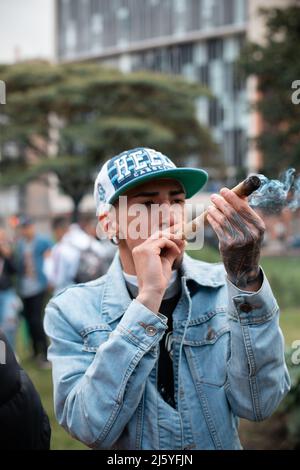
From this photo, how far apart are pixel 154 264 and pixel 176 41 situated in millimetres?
41101

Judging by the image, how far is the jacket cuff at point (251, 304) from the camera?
4.92ft

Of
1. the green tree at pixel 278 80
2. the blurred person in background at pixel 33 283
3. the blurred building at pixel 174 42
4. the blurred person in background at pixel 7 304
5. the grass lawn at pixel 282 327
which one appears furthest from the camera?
the blurred building at pixel 174 42

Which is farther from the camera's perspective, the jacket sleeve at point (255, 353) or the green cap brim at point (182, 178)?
the green cap brim at point (182, 178)

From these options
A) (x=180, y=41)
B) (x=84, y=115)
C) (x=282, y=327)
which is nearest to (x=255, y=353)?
(x=282, y=327)

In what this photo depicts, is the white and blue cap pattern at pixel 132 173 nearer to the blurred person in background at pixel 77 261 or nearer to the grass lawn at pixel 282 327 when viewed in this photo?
the grass lawn at pixel 282 327

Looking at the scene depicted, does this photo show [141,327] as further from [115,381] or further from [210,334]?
[210,334]

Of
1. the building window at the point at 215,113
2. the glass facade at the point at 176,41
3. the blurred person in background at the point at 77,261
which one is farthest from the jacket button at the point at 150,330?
the building window at the point at 215,113

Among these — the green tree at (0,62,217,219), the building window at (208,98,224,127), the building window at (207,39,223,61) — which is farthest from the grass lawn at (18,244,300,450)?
the building window at (207,39,223,61)

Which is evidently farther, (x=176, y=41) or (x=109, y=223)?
(x=176, y=41)

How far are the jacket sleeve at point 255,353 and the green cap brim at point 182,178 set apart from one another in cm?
35

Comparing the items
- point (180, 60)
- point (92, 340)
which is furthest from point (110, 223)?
point (180, 60)

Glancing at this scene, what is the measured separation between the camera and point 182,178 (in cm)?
173

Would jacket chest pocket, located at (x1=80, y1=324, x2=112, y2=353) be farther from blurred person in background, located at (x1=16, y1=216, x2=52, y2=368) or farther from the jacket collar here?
blurred person in background, located at (x1=16, y1=216, x2=52, y2=368)
